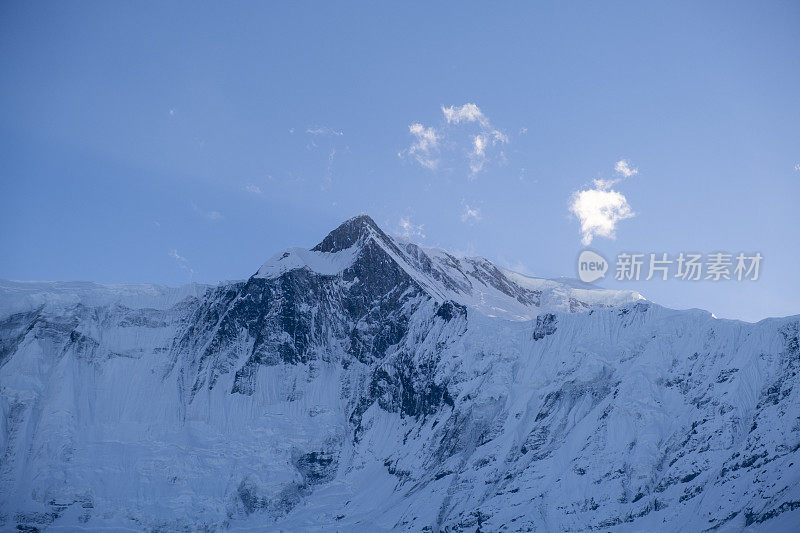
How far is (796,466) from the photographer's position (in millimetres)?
140500

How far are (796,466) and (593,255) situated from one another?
48.5m

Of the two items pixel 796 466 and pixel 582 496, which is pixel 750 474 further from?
pixel 582 496

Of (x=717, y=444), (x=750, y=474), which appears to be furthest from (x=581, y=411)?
(x=750, y=474)

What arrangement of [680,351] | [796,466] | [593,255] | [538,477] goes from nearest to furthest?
[796,466] → [593,255] → [538,477] → [680,351]

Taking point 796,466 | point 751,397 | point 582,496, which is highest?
point 751,397

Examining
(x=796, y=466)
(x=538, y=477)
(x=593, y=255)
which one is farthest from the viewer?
(x=538, y=477)

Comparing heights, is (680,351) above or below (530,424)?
above

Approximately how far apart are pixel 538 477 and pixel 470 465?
22.8 m

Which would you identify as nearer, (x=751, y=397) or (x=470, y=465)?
(x=751, y=397)

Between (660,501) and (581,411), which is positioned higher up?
(581,411)

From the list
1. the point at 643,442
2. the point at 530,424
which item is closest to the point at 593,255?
the point at 643,442

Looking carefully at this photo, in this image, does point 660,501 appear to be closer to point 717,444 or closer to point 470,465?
point 717,444

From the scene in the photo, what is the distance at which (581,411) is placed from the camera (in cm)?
19412

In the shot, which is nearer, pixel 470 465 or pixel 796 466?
pixel 796 466
